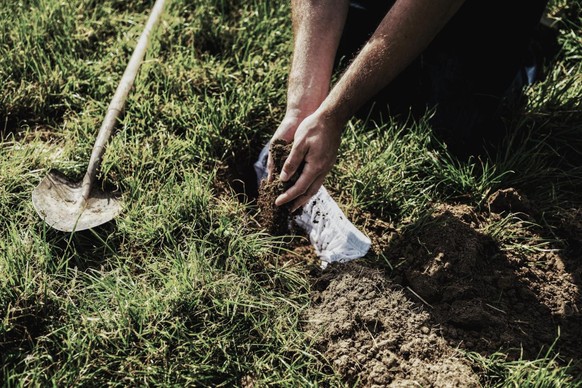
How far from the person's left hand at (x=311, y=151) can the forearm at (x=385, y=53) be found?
0.13 ft

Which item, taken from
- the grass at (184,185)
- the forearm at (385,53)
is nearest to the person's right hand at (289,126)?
the forearm at (385,53)

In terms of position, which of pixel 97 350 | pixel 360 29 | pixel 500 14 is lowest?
pixel 97 350

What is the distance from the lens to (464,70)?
294 centimetres

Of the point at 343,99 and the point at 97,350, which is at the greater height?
the point at 343,99

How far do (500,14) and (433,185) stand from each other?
0.83m

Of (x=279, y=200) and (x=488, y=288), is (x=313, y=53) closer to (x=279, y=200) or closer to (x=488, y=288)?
(x=279, y=200)

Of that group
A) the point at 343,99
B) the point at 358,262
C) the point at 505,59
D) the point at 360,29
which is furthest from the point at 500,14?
the point at 358,262

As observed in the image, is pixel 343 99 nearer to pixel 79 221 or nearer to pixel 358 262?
pixel 358 262

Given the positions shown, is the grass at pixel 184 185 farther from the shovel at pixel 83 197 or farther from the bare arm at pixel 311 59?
the bare arm at pixel 311 59

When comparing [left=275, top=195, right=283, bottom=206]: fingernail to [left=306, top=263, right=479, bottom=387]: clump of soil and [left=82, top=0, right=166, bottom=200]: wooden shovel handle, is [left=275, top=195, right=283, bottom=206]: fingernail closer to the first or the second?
[left=306, top=263, right=479, bottom=387]: clump of soil

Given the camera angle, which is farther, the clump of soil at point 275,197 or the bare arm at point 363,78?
the clump of soil at point 275,197

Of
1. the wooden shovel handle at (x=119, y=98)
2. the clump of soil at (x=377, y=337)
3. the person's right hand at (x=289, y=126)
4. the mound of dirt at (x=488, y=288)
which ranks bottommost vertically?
the clump of soil at (x=377, y=337)

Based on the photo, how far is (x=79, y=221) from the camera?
8.21 feet

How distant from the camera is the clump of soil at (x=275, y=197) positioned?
7.78 ft
